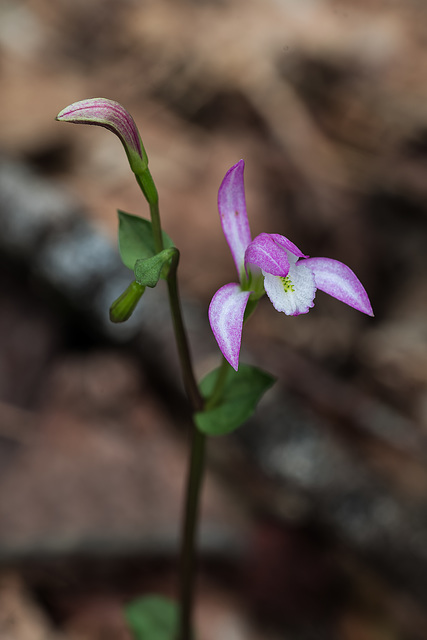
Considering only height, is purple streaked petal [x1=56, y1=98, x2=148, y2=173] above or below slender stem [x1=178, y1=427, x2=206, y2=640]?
above

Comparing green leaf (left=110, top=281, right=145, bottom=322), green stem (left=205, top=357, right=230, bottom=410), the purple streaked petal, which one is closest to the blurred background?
green stem (left=205, top=357, right=230, bottom=410)

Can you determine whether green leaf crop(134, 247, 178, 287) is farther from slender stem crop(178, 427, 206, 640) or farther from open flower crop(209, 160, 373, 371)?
slender stem crop(178, 427, 206, 640)

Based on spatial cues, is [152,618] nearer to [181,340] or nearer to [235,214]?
[181,340]

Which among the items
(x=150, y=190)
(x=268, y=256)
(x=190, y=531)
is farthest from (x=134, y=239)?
(x=190, y=531)

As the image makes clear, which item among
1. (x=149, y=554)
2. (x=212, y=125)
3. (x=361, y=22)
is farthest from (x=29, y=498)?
(x=361, y=22)

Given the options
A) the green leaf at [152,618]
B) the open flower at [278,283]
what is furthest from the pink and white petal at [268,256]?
the green leaf at [152,618]

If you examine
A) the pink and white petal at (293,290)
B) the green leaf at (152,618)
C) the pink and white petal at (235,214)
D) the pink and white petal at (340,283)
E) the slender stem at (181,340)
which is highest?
the pink and white petal at (235,214)

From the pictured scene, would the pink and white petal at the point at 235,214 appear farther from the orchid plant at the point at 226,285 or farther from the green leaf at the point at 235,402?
the green leaf at the point at 235,402

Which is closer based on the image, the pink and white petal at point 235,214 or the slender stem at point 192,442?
the slender stem at point 192,442
